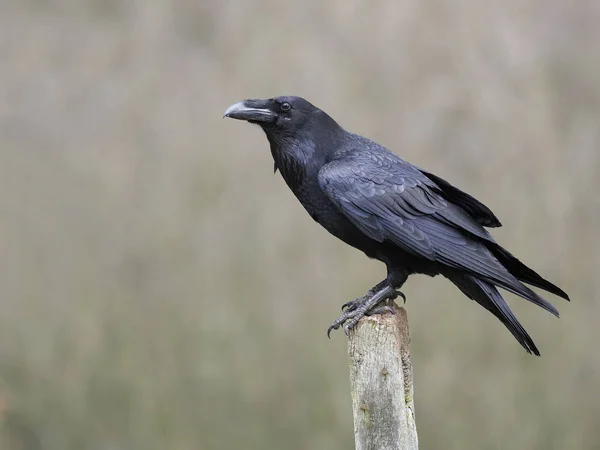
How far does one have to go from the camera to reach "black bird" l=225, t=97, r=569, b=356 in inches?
106

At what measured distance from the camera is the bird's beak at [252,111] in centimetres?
278

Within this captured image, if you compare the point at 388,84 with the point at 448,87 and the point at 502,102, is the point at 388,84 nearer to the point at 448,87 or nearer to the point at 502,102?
the point at 448,87

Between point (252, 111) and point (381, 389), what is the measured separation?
3.59ft

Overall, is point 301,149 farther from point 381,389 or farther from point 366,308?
point 381,389

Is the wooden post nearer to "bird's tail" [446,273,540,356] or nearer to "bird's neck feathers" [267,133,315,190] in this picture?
"bird's tail" [446,273,540,356]

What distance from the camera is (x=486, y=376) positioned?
4031mm

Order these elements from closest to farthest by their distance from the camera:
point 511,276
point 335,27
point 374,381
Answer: point 374,381, point 511,276, point 335,27

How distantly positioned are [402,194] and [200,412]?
6.41 ft

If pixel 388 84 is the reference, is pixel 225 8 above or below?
above

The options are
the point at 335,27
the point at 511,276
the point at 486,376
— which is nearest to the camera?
the point at 511,276

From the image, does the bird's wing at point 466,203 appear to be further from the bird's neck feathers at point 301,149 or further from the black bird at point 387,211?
the bird's neck feathers at point 301,149

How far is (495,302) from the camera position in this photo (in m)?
2.69

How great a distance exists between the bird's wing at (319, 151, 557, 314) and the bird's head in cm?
21

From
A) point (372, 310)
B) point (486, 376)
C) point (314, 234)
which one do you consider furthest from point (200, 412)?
point (372, 310)
